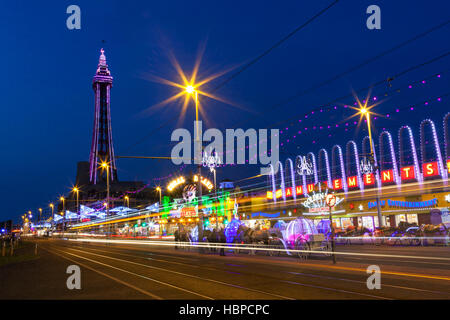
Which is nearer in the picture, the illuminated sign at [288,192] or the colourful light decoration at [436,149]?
the colourful light decoration at [436,149]

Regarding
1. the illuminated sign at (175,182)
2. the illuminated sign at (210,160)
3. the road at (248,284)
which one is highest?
the illuminated sign at (175,182)

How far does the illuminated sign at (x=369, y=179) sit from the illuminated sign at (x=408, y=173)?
312 centimetres

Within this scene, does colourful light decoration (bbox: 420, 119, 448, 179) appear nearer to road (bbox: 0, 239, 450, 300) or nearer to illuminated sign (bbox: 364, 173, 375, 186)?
illuminated sign (bbox: 364, 173, 375, 186)

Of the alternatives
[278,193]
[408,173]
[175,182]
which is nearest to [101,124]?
[175,182]

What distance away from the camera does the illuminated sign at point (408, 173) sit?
33875mm

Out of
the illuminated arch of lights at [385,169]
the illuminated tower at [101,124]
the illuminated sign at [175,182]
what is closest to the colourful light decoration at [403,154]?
the illuminated arch of lights at [385,169]

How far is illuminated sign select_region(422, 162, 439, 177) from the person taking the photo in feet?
106

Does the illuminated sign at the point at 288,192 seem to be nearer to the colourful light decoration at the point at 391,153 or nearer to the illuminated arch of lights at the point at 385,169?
the illuminated arch of lights at the point at 385,169

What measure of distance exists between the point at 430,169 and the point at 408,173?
2061 millimetres

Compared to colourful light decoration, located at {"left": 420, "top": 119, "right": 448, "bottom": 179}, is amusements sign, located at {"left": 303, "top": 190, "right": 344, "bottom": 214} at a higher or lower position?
lower

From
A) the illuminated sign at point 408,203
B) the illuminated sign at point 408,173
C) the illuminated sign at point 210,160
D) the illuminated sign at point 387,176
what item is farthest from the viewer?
the illuminated sign at point 387,176

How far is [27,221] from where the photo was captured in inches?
7544

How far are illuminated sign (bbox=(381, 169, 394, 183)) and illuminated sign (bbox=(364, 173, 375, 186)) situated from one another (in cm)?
101

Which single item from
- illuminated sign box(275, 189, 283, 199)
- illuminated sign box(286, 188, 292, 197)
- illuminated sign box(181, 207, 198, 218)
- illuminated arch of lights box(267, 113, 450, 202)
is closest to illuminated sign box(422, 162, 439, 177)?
illuminated arch of lights box(267, 113, 450, 202)
